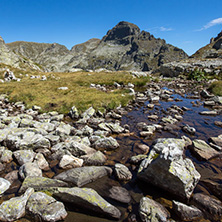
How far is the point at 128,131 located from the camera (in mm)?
12844

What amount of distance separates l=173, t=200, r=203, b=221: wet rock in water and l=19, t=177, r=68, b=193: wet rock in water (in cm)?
498

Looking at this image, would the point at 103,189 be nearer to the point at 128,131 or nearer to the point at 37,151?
the point at 37,151

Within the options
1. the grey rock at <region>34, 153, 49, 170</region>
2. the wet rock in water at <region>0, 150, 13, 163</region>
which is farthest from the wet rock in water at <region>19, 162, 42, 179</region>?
the wet rock in water at <region>0, 150, 13, 163</region>

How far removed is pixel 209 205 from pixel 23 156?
1004 cm

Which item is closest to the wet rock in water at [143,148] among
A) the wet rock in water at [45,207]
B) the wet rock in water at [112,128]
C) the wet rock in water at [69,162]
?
the wet rock in water at [112,128]

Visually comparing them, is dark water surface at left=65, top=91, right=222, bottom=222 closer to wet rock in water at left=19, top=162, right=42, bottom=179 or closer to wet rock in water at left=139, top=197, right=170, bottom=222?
wet rock in water at left=139, top=197, right=170, bottom=222

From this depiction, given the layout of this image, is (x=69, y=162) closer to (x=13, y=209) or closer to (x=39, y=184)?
(x=39, y=184)

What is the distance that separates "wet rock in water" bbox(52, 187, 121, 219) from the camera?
533 centimetres

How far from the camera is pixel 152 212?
5.11m

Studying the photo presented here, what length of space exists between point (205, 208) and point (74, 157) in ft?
23.0

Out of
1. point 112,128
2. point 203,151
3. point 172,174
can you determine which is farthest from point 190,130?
point 172,174

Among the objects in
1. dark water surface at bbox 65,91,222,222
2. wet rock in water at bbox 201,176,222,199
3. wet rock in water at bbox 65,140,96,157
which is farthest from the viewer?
wet rock in water at bbox 65,140,96,157

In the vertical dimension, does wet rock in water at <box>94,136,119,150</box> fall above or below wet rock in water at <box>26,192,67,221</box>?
above

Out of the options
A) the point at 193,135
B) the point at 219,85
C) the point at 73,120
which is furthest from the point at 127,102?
the point at 219,85
